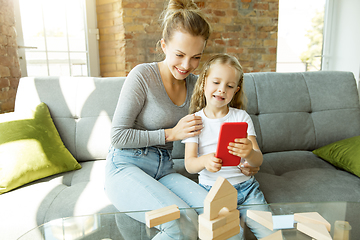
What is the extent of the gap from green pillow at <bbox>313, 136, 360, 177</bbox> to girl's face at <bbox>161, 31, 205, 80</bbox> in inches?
38.9

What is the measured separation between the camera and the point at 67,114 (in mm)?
1582

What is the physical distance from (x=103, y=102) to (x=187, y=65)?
2.28 ft

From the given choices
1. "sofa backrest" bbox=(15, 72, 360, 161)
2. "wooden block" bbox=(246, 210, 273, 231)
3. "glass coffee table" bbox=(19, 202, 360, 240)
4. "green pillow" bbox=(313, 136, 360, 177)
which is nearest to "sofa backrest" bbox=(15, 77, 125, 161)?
"sofa backrest" bbox=(15, 72, 360, 161)

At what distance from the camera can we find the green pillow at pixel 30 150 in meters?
1.18

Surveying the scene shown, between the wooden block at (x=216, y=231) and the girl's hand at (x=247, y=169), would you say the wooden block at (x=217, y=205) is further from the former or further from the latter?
the girl's hand at (x=247, y=169)

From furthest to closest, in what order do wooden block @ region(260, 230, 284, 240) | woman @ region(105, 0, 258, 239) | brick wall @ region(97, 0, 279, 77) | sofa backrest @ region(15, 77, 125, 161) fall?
brick wall @ region(97, 0, 279, 77) → sofa backrest @ region(15, 77, 125, 161) → woman @ region(105, 0, 258, 239) → wooden block @ region(260, 230, 284, 240)

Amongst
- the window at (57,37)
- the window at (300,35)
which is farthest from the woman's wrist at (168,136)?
the window at (300,35)

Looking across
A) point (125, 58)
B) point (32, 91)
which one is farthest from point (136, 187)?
point (125, 58)

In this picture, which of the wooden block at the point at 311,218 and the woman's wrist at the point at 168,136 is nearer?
the wooden block at the point at 311,218

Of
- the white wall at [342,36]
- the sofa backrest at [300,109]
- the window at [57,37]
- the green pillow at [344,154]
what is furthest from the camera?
the white wall at [342,36]

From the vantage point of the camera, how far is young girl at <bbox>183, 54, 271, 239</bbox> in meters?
1.12

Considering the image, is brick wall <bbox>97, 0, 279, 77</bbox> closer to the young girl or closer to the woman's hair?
the woman's hair

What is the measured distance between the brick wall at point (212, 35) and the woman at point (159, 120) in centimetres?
176

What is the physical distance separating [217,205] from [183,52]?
2.42 ft
